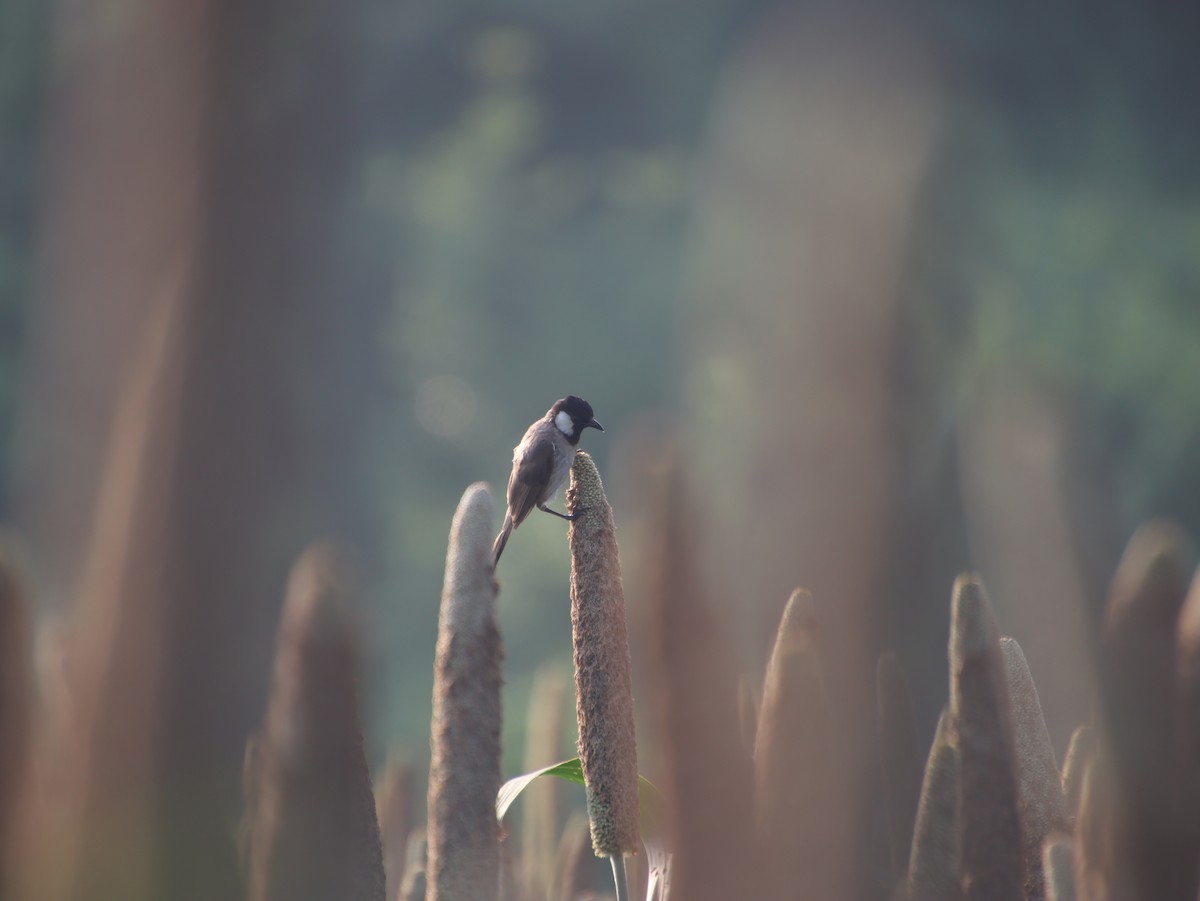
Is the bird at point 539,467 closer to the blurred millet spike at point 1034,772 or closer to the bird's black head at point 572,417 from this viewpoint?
the bird's black head at point 572,417

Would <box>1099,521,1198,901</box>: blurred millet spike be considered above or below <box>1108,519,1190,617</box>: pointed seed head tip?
below

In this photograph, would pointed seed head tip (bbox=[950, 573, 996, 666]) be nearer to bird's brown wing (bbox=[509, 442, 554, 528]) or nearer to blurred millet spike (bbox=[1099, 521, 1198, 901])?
blurred millet spike (bbox=[1099, 521, 1198, 901])

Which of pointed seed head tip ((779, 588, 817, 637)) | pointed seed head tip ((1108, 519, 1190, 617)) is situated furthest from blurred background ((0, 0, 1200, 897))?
pointed seed head tip ((1108, 519, 1190, 617))

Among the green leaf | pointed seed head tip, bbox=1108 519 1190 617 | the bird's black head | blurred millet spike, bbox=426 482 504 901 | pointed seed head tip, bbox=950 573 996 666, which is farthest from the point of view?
the bird's black head

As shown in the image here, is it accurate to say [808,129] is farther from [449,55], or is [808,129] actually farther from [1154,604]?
[449,55]

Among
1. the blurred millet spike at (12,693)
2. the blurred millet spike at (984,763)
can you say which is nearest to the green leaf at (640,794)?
the blurred millet spike at (984,763)

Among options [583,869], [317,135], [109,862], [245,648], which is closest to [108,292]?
[317,135]

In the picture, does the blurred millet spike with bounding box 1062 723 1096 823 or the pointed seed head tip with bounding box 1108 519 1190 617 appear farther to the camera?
the blurred millet spike with bounding box 1062 723 1096 823
